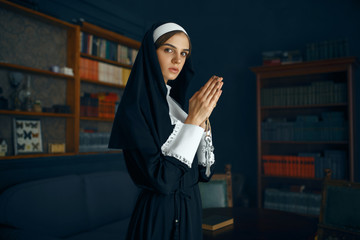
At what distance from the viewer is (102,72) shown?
3576 millimetres

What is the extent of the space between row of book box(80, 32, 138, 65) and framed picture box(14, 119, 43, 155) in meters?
1.00

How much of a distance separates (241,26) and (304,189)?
249 cm

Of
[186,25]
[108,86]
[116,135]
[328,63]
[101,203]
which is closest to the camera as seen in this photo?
[116,135]

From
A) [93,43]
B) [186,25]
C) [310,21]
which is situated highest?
[186,25]

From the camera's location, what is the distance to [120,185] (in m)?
3.09

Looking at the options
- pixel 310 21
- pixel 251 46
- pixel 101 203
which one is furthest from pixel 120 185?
pixel 310 21

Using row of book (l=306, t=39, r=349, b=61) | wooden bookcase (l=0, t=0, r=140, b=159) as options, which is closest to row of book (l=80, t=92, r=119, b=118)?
wooden bookcase (l=0, t=0, r=140, b=159)

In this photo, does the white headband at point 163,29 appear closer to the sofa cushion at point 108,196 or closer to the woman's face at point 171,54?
the woman's face at point 171,54

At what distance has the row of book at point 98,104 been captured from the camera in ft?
11.2

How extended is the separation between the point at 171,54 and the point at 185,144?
0.35 meters

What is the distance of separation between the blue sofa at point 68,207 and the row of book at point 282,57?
2233mm

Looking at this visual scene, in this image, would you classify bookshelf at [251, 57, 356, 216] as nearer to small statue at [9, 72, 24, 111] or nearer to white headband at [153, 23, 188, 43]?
small statue at [9, 72, 24, 111]

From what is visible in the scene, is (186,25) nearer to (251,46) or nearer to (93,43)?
(251,46)

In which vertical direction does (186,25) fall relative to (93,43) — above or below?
above
